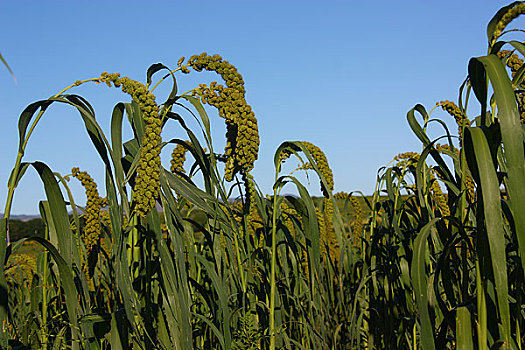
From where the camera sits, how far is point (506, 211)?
4.75 ft

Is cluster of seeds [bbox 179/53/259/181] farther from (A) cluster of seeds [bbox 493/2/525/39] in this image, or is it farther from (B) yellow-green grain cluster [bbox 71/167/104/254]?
(A) cluster of seeds [bbox 493/2/525/39]

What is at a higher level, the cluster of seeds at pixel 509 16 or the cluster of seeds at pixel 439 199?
the cluster of seeds at pixel 509 16

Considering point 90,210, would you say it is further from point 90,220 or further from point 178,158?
point 178,158

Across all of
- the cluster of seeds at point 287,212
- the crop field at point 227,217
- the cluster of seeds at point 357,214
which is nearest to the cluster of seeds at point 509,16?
the crop field at point 227,217

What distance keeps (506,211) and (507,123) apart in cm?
53

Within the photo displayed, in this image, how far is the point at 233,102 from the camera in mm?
1784

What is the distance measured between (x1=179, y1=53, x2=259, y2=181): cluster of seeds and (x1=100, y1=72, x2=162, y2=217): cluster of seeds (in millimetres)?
274

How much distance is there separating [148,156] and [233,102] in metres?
0.48

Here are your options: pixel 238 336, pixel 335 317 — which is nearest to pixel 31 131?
pixel 238 336

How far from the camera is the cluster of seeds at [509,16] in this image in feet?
4.08

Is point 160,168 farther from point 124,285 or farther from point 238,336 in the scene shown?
point 238,336

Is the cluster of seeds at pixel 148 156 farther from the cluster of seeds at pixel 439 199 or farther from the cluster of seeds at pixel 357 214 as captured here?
the cluster of seeds at pixel 357 214

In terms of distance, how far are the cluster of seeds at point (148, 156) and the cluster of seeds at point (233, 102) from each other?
27cm

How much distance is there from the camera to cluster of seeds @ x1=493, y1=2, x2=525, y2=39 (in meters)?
1.24
